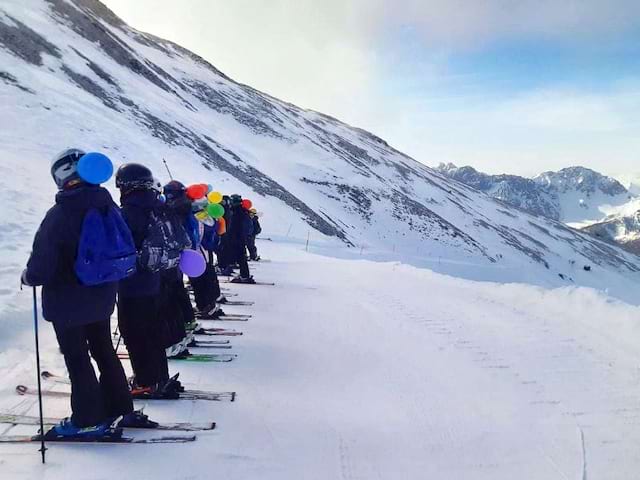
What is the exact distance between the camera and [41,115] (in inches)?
899

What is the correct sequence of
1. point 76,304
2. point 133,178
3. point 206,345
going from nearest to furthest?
point 76,304 < point 133,178 < point 206,345

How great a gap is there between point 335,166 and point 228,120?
1574 cm

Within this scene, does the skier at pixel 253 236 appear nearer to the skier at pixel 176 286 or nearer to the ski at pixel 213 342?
the ski at pixel 213 342

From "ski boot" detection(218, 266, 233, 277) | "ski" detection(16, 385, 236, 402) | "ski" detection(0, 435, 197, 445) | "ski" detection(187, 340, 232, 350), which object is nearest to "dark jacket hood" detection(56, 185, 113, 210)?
"ski" detection(0, 435, 197, 445)

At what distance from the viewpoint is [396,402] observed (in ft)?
17.6

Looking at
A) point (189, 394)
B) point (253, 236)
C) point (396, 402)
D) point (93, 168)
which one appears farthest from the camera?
point (253, 236)

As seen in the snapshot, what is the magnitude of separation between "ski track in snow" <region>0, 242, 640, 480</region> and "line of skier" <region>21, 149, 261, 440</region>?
33 centimetres

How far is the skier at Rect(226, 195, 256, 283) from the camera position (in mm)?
12047

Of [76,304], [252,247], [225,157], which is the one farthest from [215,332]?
[225,157]

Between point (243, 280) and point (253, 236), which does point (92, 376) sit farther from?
point (253, 236)

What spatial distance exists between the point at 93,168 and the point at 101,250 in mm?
659

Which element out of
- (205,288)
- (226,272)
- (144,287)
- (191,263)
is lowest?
(226,272)

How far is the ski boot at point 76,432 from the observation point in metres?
4.09

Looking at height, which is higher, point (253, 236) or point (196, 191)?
point (196, 191)
